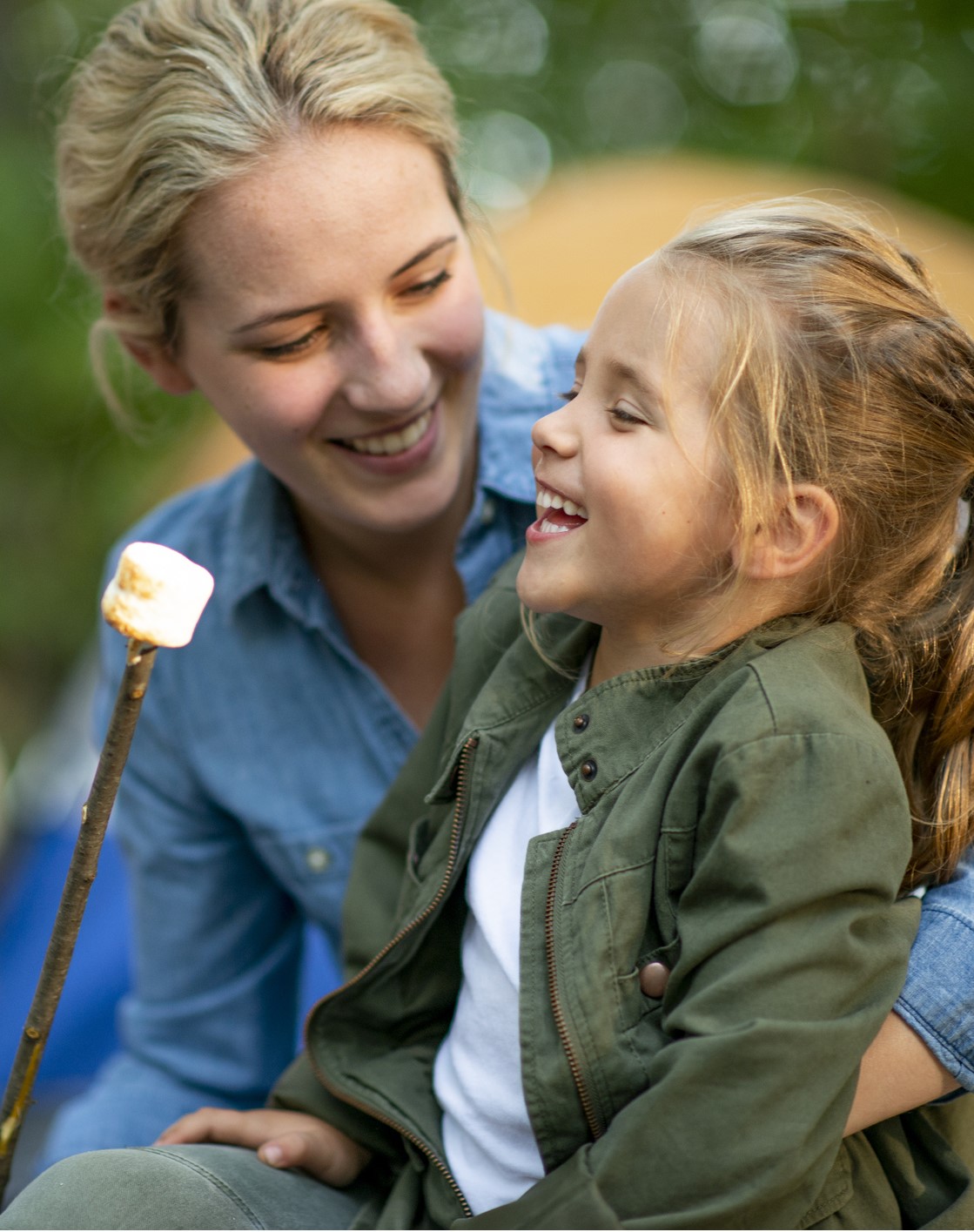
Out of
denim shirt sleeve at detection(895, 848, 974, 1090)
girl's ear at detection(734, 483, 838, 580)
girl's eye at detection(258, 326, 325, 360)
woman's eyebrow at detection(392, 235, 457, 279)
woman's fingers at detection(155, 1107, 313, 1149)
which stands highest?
woman's eyebrow at detection(392, 235, 457, 279)

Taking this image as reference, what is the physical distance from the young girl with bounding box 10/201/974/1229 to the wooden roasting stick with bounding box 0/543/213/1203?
18 cm

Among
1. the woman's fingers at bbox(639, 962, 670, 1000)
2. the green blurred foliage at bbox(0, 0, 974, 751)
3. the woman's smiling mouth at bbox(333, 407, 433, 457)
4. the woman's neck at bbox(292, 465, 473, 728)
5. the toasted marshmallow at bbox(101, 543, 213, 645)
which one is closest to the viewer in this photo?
the toasted marshmallow at bbox(101, 543, 213, 645)

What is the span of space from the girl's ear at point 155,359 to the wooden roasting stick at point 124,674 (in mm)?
786

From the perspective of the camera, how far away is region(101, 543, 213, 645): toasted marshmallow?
2.71 ft

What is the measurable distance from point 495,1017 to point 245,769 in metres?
0.67

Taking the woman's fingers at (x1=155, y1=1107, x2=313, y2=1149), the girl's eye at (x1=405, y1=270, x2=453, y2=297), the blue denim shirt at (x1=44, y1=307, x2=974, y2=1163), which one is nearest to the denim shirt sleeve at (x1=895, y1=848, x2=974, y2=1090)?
the woman's fingers at (x1=155, y1=1107, x2=313, y2=1149)

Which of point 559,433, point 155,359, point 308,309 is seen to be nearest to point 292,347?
point 308,309

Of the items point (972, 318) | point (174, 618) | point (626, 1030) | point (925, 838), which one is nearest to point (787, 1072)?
point (626, 1030)

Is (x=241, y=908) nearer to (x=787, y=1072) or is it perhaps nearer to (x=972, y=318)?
(x=787, y=1072)

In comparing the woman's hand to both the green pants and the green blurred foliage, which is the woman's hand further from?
the green blurred foliage

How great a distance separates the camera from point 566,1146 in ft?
3.35

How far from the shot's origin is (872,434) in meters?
1.08

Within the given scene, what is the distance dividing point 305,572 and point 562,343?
483 millimetres

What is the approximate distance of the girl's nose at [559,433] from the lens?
3.69 feet
